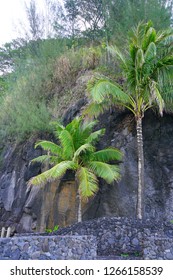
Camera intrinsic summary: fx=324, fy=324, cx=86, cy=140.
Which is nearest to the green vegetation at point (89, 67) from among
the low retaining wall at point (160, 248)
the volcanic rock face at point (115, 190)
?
the volcanic rock face at point (115, 190)

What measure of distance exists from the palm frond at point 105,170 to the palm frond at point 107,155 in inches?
19.0

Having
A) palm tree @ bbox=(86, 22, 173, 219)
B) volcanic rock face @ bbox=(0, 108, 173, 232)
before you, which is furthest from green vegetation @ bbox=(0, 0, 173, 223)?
volcanic rock face @ bbox=(0, 108, 173, 232)

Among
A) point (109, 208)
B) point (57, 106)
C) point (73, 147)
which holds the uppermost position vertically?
point (57, 106)

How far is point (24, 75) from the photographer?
1758cm

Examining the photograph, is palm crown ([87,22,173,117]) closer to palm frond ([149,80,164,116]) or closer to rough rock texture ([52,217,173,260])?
palm frond ([149,80,164,116])

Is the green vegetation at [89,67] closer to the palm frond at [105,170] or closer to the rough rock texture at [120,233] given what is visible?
the palm frond at [105,170]

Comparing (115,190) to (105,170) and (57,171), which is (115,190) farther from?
(57,171)

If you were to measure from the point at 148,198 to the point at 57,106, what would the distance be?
255 inches

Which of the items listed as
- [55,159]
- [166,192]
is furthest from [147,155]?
[55,159]

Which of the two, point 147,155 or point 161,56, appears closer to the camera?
point 161,56

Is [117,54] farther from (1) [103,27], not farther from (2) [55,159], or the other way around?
(1) [103,27]

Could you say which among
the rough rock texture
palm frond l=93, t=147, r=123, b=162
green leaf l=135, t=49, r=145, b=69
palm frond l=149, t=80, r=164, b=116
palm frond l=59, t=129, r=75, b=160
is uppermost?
green leaf l=135, t=49, r=145, b=69

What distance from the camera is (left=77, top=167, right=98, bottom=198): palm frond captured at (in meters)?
9.65

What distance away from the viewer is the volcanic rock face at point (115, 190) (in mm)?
10906
